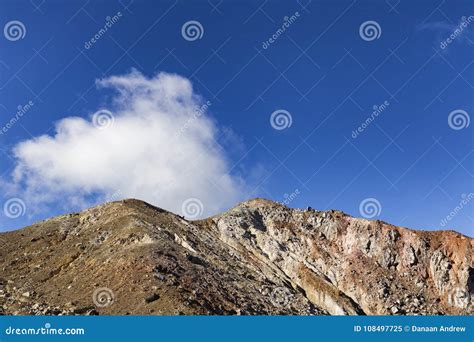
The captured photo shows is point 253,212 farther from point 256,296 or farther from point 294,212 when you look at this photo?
point 256,296

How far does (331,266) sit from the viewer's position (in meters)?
66.8

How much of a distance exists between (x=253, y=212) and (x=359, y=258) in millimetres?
17956

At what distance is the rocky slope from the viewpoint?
36562mm
